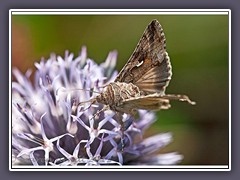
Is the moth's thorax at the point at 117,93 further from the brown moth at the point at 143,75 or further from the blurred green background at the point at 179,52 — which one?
the blurred green background at the point at 179,52

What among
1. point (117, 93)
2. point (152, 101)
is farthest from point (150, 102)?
point (117, 93)

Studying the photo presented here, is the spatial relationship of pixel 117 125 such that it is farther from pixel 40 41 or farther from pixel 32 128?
pixel 40 41

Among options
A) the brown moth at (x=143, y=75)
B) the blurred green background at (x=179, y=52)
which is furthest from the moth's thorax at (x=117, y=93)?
the blurred green background at (x=179, y=52)

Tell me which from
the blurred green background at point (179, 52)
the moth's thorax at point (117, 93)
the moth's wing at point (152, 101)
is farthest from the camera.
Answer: the blurred green background at point (179, 52)

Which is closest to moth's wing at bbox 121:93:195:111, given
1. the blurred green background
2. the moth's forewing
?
the moth's forewing

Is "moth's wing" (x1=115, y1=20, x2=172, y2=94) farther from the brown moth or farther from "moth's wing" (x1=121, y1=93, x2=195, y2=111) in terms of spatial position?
"moth's wing" (x1=121, y1=93, x2=195, y2=111)
